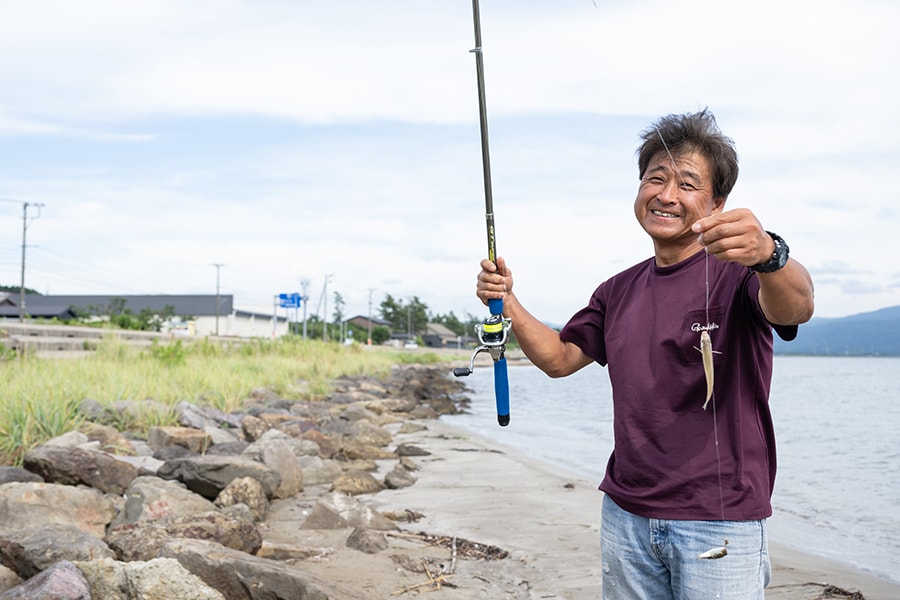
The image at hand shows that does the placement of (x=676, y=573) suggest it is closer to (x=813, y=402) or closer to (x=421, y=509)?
(x=421, y=509)

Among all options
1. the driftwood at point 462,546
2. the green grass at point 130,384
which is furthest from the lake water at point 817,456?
the green grass at point 130,384

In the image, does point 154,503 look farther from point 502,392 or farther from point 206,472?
point 502,392

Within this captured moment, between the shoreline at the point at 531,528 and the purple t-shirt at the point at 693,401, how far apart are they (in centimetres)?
253

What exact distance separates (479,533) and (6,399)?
14.4 feet

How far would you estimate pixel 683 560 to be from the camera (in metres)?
2.25

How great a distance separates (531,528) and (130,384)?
19.6 ft

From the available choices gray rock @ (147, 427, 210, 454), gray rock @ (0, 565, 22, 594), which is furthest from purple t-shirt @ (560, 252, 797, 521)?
gray rock @ (147, 427, 210, 454)

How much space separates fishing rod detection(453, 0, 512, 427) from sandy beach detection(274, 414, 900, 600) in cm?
151

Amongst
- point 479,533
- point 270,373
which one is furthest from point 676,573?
point 270,373

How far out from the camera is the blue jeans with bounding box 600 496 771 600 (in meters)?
2.21

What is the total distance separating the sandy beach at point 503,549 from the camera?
186 inches

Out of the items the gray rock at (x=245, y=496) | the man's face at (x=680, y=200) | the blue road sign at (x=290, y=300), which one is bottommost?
the gray rock at (x=245, y=496)

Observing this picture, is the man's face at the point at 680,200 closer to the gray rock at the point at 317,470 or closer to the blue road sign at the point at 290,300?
the gray rock at the point at 317,470

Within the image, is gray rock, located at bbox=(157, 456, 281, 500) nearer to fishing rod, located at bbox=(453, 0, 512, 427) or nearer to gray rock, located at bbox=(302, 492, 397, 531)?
gray rock, located at bbox=(302, 492, 397, 531)
